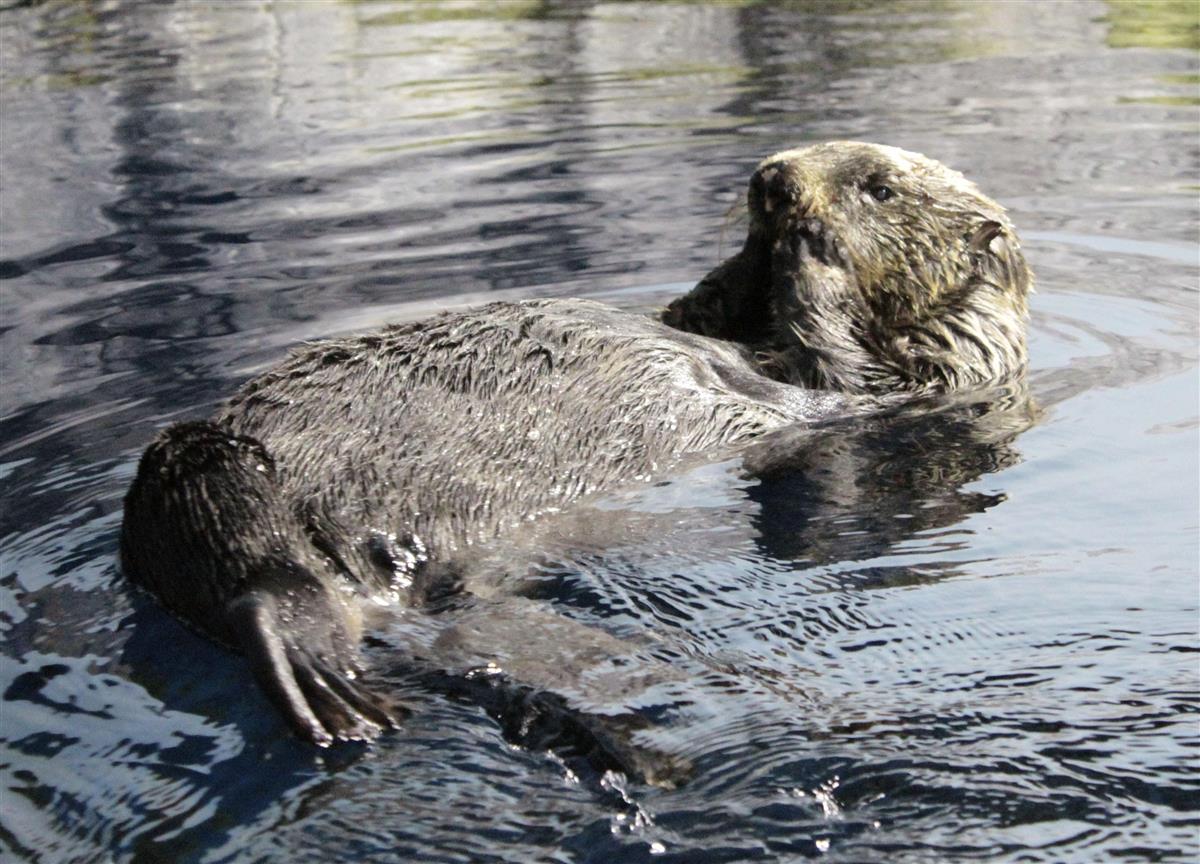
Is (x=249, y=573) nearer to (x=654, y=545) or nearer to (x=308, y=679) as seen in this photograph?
(x=308, y=679)

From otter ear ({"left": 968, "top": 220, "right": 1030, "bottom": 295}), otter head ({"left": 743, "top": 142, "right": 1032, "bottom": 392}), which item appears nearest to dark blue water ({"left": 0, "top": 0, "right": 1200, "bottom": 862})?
otter head ({"left": 743, "top": 142, "right": 1032, "bottom": 392})

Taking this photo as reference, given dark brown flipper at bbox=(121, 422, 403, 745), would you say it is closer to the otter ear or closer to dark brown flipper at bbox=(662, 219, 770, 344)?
dark brown flipper at bbox=(662, 219, 770, 344)

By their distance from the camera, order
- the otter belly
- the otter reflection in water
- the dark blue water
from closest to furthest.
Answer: the dark blue water → the otter reflection in water → the otter belly

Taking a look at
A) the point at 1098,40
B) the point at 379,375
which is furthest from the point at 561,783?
the point at 1098,40

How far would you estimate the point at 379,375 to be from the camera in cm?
348

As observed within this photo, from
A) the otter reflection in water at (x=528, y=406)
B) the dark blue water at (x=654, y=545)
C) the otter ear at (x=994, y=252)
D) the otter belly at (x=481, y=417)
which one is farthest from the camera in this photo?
the otter ear at (x=994, y=252)

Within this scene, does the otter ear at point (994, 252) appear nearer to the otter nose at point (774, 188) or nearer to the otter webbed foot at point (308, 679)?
the otter nose at point (774, 188)

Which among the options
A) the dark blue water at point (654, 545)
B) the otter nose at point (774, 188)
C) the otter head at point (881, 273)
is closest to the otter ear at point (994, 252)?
the otter head at point (881, 273)

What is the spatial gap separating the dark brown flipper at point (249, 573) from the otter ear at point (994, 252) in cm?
246

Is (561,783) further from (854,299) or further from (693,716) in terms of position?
(854,299)

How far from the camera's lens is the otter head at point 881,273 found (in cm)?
433

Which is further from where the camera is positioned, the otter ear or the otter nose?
the otter ear

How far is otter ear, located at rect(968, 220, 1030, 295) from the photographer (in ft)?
14.8

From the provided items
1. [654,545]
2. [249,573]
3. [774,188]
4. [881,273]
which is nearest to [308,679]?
[249,573]
